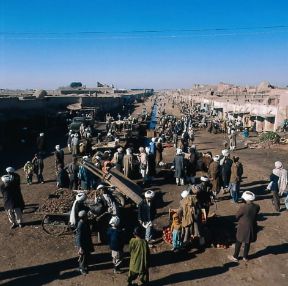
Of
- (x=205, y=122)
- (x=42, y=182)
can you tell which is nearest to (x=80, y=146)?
(x=42, y=182)

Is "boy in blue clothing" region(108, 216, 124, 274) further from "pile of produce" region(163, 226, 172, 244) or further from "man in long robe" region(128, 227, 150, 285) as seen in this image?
"pile of produce" region(163, 226, 172, 244)

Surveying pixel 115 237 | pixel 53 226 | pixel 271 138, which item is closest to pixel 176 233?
pixel 115 237

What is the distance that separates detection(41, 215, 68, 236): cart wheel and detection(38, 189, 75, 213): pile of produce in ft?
0.86

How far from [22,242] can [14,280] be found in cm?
202

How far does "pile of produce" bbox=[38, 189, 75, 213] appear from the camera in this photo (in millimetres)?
10477

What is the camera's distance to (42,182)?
1595cm

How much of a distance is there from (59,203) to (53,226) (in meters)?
0.76

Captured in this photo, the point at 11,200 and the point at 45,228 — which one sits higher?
the point at 11,200

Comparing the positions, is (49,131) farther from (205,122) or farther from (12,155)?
(205,122)

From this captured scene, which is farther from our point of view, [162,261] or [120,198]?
[120,198]

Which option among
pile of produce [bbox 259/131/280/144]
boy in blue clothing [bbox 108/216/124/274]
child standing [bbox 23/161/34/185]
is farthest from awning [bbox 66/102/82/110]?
boy in blue clothing [bbox 108/216/124/274]

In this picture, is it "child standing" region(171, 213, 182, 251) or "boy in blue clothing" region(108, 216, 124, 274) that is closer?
"boy in blue clothing" region(108, 216, 124, 274)

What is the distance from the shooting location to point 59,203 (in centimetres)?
1088

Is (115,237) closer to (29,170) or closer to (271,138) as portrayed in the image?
(29,170)
